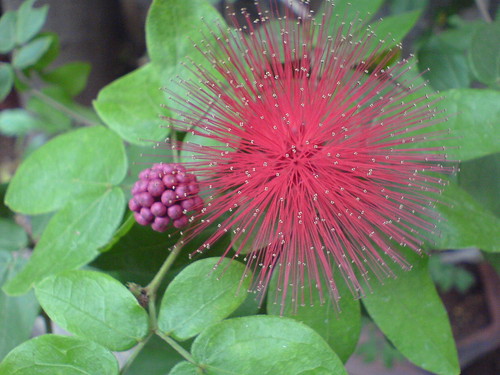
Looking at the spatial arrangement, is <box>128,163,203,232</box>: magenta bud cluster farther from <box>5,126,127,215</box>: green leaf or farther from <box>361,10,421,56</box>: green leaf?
<box>361,10,421,56</box>: green leaf

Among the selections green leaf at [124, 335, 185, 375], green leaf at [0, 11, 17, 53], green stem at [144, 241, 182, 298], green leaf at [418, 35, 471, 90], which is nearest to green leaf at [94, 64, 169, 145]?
green stem at [144, 241, 182, 298]

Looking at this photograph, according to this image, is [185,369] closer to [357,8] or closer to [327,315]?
[327,315]

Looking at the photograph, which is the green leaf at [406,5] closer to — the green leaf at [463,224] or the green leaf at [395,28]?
the green leaf at [395,28]

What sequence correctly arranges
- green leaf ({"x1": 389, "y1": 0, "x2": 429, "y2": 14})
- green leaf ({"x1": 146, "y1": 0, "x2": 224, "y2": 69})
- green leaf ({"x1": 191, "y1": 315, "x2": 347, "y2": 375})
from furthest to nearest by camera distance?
1. green leaf ({"x1": 389, "y1": 0, "x2": 429, "y2": 14})
2. green leaf ({"x1": 146, "y1": 0, "x2": 224, "y2": 69})
3. green leaf ({"x1": 191, "y1": 315, "x2": 347, "y2": 375})

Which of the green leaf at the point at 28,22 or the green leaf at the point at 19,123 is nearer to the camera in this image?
the green leaf at the point at 28,22

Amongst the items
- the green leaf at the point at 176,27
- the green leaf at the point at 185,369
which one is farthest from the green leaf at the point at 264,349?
the green leaf at the point at 176,27

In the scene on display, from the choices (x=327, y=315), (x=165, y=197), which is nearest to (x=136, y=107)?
(x=165, y=197)
